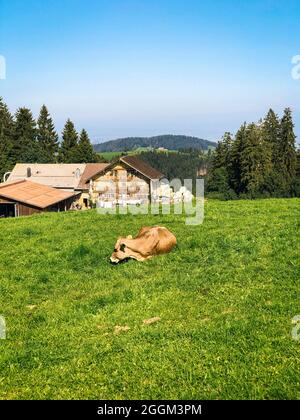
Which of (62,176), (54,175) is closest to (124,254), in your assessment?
(62,176)

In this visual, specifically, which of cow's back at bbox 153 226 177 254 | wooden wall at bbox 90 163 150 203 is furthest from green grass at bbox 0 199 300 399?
wooden wall at bbox 90 163 150 203

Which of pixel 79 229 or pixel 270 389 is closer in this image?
pixel 270 389

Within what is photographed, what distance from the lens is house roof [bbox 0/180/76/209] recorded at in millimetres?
46000

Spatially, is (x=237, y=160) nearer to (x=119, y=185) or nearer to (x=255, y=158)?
(x=255, y=158)

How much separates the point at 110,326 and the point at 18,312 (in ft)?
9.42

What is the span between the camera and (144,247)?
14258mm

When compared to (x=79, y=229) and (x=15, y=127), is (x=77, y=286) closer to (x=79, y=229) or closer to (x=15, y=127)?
(x=79, y=229)

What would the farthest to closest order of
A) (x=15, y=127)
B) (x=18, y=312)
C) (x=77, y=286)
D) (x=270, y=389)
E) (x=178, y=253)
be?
(x=15, y=127)
(x=178, y=253)
(x=77, y=286)
(x=18, y=312)
(x=270, y=389)

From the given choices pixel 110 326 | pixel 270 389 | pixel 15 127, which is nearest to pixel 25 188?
pixel 110 326

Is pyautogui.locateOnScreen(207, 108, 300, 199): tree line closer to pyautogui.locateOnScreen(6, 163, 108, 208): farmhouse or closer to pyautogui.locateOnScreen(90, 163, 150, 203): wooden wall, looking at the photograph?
pyautogui.locateOnScreen(90, 163, 150, 203): wooden wall

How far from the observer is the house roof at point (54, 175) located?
68.2 metres

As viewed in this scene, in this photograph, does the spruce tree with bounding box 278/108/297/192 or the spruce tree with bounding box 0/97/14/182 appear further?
the spruce tree with bounding box 0/97/14/182

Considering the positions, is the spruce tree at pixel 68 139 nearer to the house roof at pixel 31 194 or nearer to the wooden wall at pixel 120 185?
the wooden wall at pixel 120 185
